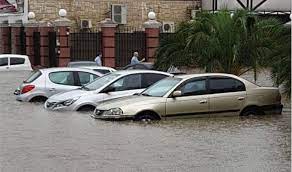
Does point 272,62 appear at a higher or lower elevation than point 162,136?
higher

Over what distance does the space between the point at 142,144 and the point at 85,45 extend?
3070cm

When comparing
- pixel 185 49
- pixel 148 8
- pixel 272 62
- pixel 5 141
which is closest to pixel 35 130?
pixel 5 141

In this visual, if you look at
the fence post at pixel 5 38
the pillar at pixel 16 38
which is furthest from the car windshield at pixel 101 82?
the fence post at pixel 5 38

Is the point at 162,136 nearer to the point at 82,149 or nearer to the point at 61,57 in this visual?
the point at 82,149

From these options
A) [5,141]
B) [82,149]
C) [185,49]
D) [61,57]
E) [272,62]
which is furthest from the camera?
[61,57]

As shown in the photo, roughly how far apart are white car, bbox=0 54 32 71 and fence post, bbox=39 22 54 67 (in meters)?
4.14

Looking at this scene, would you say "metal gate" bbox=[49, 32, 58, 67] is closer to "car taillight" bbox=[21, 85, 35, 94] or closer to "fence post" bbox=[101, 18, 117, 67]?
"fence post" bbox=[101, 18, 117, 67]

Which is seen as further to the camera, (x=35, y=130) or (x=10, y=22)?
(x=10, y=22)

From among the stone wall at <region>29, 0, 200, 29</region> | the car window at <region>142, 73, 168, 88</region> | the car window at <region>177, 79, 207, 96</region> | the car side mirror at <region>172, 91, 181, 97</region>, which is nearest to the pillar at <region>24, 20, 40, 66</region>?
the stone wall at <region>29, 0, 200, 29</region>

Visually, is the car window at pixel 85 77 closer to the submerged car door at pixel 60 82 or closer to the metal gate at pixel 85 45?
the submerged car door at pixel 60 82

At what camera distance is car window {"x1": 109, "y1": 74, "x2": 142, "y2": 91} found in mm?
19812

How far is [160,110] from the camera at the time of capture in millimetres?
17375

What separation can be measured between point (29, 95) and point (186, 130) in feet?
28.9

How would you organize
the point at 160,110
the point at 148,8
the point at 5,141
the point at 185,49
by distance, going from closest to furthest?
the point at 5,141, the point at 160,110, the point at 185,49, the point at 148,8
